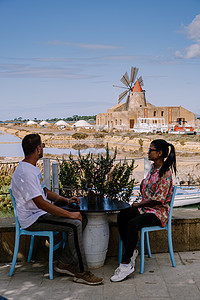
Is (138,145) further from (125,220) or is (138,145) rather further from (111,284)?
(111,284)

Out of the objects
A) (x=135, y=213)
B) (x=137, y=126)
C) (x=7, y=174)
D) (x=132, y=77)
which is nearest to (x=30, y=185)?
(x=135, y=213)

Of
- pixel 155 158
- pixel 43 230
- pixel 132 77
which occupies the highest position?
pixel 132 77

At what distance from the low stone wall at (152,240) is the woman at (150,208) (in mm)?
424

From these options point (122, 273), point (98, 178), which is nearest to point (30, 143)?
point (98, 178)

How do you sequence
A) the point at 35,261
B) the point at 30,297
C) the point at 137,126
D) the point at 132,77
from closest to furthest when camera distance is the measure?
1. the point at 30,297
2. the point at 35,261
3. the point at 137,126
4. the point at 132,77

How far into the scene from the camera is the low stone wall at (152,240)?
3656 millimetres

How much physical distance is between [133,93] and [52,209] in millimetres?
52489

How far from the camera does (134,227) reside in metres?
3.19

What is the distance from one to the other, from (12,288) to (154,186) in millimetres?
1510

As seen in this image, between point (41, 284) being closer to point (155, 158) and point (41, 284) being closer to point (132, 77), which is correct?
point (155, 158)

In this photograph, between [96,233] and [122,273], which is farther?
[96,233]

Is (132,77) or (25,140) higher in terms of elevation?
(132,77)

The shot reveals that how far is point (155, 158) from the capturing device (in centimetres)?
338

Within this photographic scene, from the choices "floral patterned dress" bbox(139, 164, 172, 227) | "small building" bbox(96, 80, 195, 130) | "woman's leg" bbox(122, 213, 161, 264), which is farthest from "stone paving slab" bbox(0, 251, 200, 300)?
"small building" bbox(96, 80, 195, 130)
